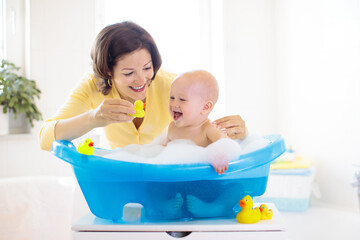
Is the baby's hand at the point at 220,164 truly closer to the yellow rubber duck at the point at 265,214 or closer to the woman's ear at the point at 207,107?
the yellow rubber duck at the point at 265,214

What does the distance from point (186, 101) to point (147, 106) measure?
32cm

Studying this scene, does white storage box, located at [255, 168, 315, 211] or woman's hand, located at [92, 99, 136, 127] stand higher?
woman's hand, located at [92, 99, 136, 127]

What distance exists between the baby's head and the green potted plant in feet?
4.89

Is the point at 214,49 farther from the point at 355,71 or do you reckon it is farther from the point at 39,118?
the point at 39,118

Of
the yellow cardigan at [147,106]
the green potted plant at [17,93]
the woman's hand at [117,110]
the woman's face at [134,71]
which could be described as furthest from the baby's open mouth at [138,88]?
the green potted plant at [17,93]

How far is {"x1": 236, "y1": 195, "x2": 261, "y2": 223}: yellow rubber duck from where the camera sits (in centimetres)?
79

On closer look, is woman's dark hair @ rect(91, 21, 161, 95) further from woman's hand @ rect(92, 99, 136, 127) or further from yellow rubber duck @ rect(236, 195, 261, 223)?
yellow rubber duck @ rect(236, 195, 261, 223)

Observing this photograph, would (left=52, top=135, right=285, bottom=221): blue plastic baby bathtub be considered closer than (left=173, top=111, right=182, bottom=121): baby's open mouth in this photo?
Yes

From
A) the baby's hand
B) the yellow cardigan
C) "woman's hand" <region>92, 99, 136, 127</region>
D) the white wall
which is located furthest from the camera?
the white wall

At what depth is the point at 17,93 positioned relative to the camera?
2.18 meters

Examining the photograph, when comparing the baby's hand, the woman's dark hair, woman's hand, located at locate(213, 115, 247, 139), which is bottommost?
the baby's hand

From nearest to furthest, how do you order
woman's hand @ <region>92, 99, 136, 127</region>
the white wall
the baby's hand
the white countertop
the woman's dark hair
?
the baby's hand, woman's hand @ <region>92, 99, 136, 127</region>, the woman's dark hair, the white countertop, the white wall

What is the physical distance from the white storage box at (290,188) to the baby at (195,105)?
1.24 metres

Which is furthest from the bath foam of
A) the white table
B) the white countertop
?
the white countertop
